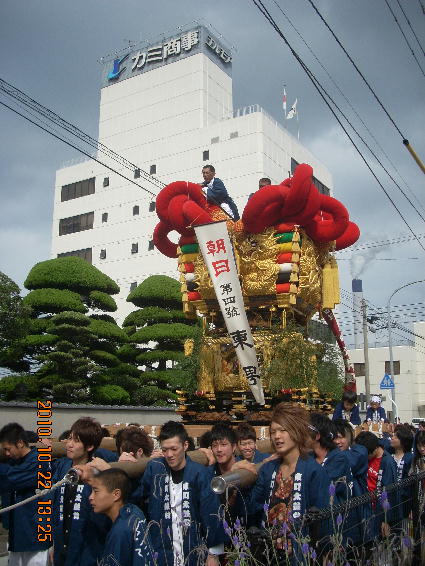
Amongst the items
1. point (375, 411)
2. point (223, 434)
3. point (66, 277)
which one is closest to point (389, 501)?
point (223, 434)

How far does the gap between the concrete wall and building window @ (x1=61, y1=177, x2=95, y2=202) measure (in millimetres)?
25947

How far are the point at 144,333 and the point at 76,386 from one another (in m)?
3.99

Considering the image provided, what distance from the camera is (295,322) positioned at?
39.0 ft

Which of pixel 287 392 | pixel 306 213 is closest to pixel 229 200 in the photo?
pixel 306 213

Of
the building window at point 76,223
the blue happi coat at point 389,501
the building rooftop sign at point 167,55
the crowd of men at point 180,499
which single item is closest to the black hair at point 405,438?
the blue happi coat at point 389,501

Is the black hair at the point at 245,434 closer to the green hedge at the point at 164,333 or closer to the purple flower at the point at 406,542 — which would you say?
the purple flower at the point at 406,542

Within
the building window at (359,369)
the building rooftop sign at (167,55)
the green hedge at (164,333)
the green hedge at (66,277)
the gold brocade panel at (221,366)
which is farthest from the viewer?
the building window at (359,369)

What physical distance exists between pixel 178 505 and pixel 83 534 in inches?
24.6

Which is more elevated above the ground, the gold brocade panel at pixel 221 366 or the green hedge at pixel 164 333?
the green hedge at pixel 164 333

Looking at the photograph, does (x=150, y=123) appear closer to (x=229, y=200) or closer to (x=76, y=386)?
(x=76, y=386)

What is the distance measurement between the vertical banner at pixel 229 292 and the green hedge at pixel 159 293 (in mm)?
12026

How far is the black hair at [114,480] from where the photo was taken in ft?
10.5

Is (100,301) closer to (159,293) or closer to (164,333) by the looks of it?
(159,293)

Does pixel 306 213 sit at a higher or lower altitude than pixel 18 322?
higher
